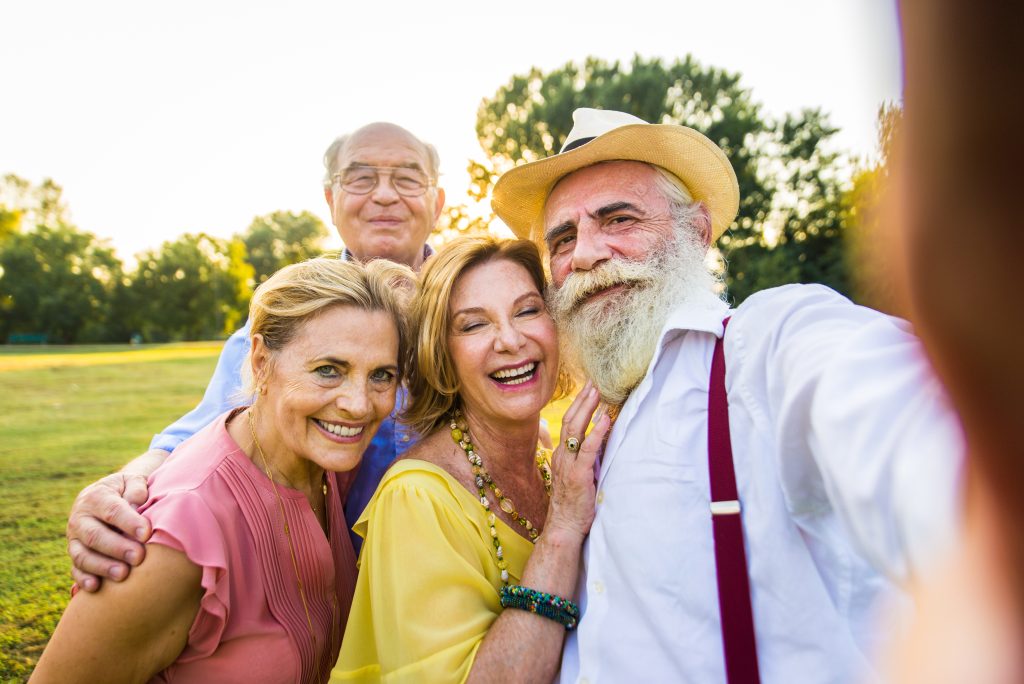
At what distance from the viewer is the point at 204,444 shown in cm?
263

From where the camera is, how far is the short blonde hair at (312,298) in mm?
2688

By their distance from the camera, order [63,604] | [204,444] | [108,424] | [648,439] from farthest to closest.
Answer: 1. [108,424]
2. [63,604]
3. [204,444]
4. [648,439]

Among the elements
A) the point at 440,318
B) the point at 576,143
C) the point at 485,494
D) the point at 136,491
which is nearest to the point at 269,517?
the point at 136,491

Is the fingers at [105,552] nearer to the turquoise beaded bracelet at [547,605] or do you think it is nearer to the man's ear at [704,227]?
the turquoise beaded bracelet at [547,605]

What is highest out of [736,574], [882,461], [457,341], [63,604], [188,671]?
[457,341]

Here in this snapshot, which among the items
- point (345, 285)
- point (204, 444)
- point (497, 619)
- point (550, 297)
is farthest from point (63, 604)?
point (550, 297)

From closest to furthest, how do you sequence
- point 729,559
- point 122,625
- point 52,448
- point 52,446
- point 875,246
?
point 875,246
point 729,559
point 122,625
point 52,448
point 52,446

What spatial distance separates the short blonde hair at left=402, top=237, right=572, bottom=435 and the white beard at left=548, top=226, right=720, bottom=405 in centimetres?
37

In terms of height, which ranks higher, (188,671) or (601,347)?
(601,347)

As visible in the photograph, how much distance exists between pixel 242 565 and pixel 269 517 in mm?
234

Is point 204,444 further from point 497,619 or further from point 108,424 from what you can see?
point 108,424

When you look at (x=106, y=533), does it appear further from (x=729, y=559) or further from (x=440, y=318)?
(x=729, y=559)

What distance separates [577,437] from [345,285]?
1.23 m

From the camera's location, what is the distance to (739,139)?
28.6 meters
